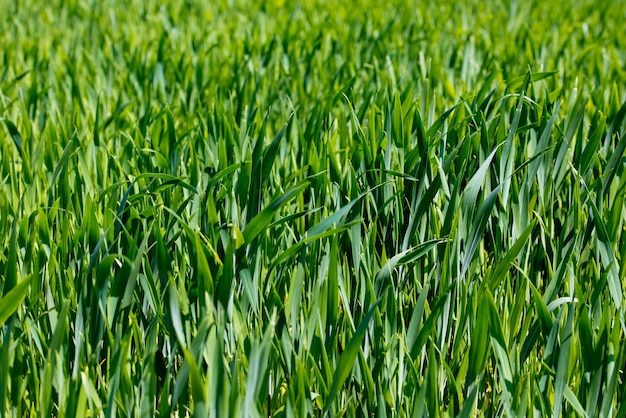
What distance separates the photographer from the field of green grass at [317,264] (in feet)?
3.86

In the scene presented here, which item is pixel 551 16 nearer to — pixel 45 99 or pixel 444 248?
pixel 45 99

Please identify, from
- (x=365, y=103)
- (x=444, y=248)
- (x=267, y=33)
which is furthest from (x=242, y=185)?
(x=267, y=33)

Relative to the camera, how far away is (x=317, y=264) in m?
1.49

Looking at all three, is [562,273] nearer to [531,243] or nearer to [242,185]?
[531,243]

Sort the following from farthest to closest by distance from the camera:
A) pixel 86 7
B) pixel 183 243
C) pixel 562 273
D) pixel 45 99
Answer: pixel 86 7 → pixel 45 99 → pixel 183 243 → pixel 562 273

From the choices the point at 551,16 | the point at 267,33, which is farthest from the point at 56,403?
the point at 551,16

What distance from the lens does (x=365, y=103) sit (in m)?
2.22

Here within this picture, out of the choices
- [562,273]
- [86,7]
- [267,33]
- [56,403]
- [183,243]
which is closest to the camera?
[56,403]

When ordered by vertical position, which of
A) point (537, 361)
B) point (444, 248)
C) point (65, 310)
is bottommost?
point (537, 361)

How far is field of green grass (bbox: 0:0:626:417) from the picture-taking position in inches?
46.4

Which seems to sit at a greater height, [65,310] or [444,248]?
[65,310]

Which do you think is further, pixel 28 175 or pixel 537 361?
pixel 28 175

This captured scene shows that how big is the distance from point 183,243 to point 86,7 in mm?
3173

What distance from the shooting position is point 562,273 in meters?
1.36
